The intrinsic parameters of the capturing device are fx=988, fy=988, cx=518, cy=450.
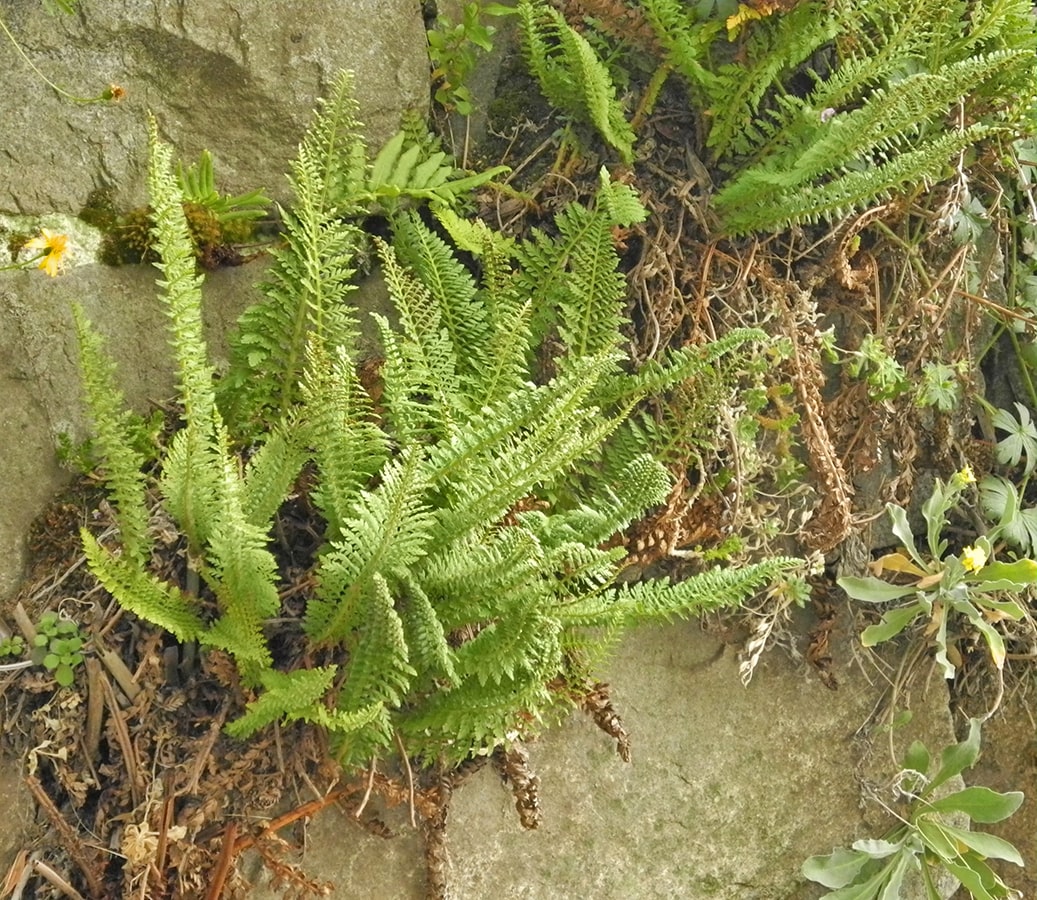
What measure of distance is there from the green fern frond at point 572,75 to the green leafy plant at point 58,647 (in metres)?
1.92

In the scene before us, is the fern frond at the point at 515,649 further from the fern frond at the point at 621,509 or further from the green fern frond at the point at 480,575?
the fern frond at the point at 621,509

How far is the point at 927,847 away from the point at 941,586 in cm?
77

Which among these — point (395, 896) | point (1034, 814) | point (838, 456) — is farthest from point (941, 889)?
point (395, 896)

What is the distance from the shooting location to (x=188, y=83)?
268cm

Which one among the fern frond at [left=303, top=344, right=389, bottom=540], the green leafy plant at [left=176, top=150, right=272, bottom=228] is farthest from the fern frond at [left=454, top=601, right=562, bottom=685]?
the green leafy plant at [left=176, top=150, right=272, bottom=228]

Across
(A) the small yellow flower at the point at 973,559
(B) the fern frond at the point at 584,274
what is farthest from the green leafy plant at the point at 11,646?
(A) the small yellow flower at the point at 973,559

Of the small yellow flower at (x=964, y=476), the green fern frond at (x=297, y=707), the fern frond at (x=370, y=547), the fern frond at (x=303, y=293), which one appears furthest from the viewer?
the small yellow flower at (x=964, y=476)

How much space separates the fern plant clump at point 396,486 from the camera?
2178mm

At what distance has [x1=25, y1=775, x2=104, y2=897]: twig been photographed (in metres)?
2.20

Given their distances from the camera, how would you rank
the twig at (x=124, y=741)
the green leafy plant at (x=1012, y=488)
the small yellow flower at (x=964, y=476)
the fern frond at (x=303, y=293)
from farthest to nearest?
1. the green leafy plant at (x=1012, y=488)
2. the small yellow flower at (x=964, y=476)
3. the fern frond at (x=303, y=293)
4. the twig at (x=124, y=741)

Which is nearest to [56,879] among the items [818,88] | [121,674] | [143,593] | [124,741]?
[124,741]

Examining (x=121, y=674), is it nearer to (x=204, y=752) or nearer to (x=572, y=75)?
(x=204, y=752)

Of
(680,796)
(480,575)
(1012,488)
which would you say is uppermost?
(480,575)

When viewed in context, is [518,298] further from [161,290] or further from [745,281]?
[161,290]
